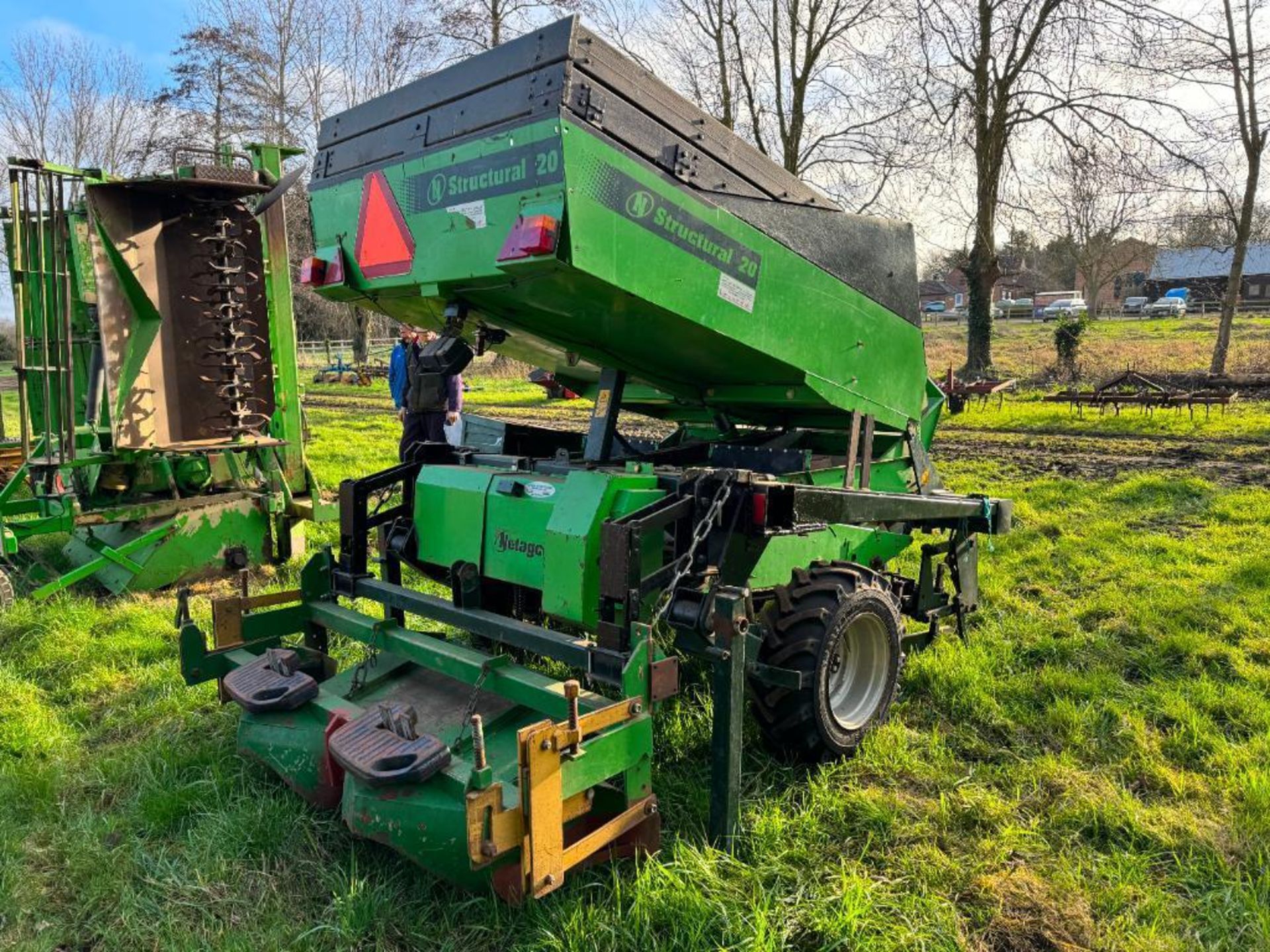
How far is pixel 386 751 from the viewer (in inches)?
107

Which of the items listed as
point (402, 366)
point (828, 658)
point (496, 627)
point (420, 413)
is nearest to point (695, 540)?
point (828, 658)

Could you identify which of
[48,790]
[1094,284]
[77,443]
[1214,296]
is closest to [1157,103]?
[77,443]

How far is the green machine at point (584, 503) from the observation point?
9.16 feet

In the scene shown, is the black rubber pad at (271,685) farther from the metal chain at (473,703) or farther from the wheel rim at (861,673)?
the wheel rim at (861,673)

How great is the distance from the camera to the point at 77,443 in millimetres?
6258

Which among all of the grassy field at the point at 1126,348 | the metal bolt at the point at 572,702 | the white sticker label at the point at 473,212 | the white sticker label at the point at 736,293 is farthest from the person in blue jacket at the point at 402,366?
the grassy field at the point at 1126,348

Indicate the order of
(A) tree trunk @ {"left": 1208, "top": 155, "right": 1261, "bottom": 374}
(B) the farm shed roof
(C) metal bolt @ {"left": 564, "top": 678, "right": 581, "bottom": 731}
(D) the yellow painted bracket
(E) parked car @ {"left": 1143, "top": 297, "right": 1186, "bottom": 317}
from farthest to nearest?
(B) the farm shed roof, (E) parked car @ {"left": 1143, "top": 297, "right": 1186, "bottom": 317}, (A) tree trunk @ {"left": 1208, "top": 155, "right": 1261, "bottom": 374}, (C) metal bolt @ {"left": 564, "top": 678, "right": 581, "bottom": 731}, (D) the yellow painted bracket

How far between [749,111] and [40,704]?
60.7ft

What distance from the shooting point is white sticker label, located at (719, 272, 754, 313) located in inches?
134

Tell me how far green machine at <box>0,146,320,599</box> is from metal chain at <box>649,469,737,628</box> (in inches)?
142

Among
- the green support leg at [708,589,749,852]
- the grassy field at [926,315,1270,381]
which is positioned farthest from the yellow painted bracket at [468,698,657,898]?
the grassy field at [926,315,1270,381]

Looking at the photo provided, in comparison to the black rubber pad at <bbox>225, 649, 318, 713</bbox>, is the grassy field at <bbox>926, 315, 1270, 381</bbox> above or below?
above

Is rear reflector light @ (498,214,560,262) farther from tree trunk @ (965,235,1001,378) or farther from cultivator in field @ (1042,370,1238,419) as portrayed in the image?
tree trunk @ (965,235,1001,378)

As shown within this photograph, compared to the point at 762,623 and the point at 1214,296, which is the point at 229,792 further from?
the point at 1214,296
